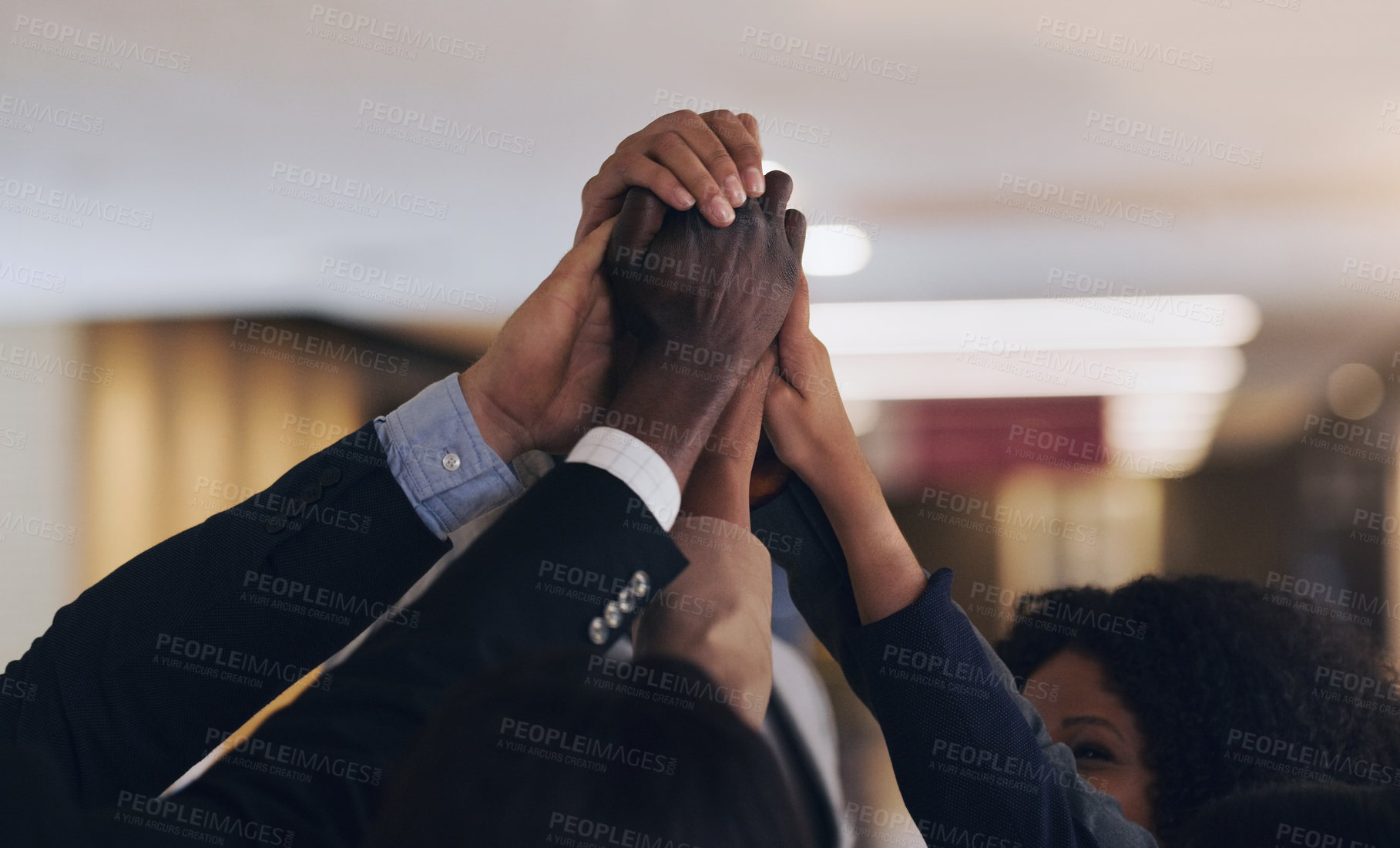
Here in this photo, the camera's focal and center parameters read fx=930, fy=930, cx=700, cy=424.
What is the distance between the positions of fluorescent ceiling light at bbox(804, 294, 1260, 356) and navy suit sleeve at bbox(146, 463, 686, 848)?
110 inches

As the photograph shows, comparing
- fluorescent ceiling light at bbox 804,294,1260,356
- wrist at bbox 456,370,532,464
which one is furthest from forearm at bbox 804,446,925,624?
fluorescent ceiling light at bbox 804,294,1260,356

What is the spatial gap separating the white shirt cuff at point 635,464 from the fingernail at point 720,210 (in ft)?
0.84

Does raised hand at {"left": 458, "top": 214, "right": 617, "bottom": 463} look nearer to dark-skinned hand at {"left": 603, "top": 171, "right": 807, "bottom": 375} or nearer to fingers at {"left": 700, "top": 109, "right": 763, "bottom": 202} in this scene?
dark-skinned hand at {"left": 603, "top": 171, "right": 807, "bottom": 375}

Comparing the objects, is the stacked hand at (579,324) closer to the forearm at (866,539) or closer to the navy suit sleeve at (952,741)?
the forearm at (866,539)

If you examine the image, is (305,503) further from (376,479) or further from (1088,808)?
(1088,808)

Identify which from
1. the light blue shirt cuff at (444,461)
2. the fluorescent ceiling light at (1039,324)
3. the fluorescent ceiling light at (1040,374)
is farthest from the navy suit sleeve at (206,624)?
the fluorescent ceiling light at (1040,374)

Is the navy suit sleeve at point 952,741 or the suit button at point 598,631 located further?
the navy suit sleeve at point 952,741

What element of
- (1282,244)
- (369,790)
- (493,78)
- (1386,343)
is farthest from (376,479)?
(1386,343)

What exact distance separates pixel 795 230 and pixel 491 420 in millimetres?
326

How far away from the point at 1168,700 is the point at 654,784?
1.09 metres

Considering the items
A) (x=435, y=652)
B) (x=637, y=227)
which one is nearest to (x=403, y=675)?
(x=435, y=652)

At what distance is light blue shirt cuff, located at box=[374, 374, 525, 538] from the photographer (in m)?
0.69

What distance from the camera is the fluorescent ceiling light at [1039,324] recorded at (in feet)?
10.3

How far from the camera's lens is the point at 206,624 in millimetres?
660
